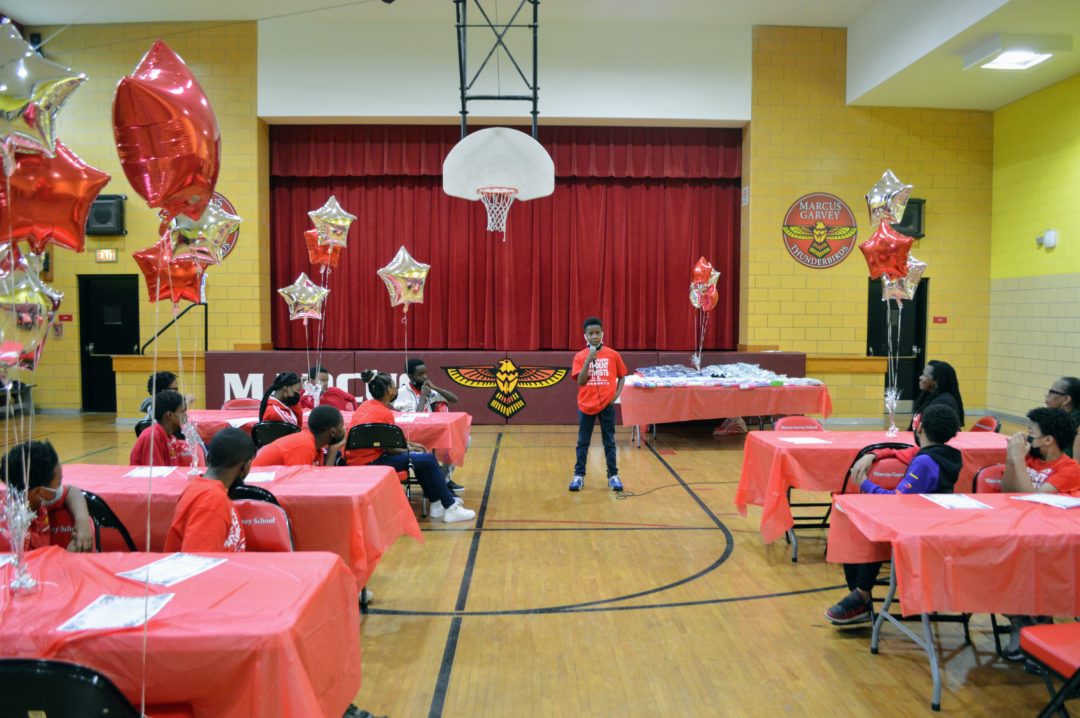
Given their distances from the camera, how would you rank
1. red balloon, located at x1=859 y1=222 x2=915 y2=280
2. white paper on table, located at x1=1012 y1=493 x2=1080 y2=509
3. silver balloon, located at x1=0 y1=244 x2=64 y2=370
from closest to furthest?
silver balloon, located at x1=0 y1=244 x2=64 y2=370 < white paper on table, located at x1=1012 y1=493 x2=1080 y2=509 < red balloon, located at x1=859 y1=222 x2=915 y2=280

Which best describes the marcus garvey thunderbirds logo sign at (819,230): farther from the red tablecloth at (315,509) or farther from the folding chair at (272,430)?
the red tablecloth at (315,509)

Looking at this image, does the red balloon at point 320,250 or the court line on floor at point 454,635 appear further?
the red balloon at point 320,250

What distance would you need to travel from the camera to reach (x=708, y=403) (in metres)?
9.05

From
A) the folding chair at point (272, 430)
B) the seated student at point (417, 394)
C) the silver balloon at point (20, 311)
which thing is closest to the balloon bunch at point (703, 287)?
the seated student at point (417, 394)

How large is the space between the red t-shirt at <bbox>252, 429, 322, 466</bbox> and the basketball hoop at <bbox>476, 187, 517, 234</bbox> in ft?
14.5

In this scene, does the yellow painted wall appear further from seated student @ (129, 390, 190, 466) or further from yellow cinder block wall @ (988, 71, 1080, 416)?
seated student @ (129, 390, 190, 466)

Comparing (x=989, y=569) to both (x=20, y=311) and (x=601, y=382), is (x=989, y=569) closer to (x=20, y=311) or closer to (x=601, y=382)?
(x=20, y=311)

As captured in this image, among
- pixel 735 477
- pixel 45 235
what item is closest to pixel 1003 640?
pixel 735 477

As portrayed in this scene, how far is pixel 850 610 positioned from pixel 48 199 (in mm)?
3842

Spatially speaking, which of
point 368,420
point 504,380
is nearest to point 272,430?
point 368,420

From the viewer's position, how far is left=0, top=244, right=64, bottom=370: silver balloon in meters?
2.29

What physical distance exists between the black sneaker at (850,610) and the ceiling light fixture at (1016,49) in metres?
7.85

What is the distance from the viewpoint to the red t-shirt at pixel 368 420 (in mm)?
5246

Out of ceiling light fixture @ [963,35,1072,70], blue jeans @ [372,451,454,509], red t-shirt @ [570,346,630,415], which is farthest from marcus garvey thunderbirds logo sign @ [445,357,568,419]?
ceiling light fixture @ [963,35,1072,70]
